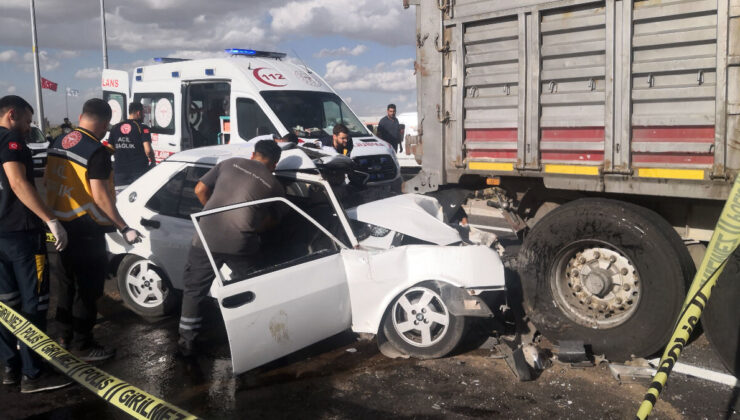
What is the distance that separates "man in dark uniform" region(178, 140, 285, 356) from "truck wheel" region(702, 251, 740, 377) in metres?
3.12

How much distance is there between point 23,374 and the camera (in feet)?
14.4

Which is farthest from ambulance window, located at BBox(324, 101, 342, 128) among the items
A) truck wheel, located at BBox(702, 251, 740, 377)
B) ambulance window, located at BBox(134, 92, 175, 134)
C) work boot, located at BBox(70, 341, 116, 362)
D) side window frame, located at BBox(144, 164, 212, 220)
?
truck wheel, located at BBox(702, 251, 740, 377)

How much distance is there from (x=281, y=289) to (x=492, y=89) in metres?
2.36

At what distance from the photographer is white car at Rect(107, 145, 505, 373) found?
4.29 meters

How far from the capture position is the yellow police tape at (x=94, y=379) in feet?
10.6

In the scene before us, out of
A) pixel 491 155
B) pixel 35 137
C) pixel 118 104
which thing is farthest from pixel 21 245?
pixel 35 137

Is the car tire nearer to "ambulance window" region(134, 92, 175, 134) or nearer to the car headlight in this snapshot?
the car headlight

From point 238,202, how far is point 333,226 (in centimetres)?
78

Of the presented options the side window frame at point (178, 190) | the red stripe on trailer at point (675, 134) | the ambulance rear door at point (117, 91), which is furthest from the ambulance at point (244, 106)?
the red stripe on trailer at point (675, 134)

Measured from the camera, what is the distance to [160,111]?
11.0 metres

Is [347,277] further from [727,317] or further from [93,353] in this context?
[727,317]

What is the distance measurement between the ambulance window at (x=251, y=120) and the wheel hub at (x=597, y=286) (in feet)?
19.1

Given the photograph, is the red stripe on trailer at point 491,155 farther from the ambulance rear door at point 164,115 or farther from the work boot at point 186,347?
the ambulance rear door at point 164,115

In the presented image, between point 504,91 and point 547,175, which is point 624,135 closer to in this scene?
A: point 547,175
